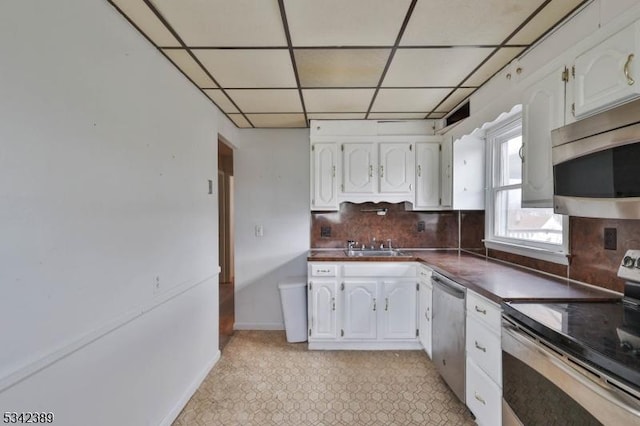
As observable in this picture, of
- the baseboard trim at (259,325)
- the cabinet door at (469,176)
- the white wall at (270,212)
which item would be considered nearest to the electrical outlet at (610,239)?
the cabinet door at (469,176)

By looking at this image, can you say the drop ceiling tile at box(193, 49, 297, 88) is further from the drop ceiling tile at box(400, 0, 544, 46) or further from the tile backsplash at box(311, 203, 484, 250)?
the tile backsplash at box(311, 203, 484, 250)

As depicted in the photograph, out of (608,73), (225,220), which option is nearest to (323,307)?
(608,73)

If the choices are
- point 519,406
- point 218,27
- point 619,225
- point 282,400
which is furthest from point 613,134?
point 282,400

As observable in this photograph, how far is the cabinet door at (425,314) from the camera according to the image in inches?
101

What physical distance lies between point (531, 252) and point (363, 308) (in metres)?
1.47

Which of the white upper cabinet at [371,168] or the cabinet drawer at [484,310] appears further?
the white upper cabinet at [371,168]

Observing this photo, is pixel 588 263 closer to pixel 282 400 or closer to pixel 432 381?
pixel 432 381

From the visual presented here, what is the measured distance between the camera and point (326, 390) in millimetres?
2213

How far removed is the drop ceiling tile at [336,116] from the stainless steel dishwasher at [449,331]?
5.68 ft

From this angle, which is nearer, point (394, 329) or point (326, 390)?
point (326, 390)

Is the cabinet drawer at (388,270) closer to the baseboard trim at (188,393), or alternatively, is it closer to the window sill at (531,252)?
the window sill at (531,252)

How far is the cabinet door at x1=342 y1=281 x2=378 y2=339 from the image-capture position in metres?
2.80

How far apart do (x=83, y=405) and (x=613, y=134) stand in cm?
247

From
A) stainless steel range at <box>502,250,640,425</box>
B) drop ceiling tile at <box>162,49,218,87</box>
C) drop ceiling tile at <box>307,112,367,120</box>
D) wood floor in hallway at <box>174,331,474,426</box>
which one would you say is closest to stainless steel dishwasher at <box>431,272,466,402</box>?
wood floor in hallway at <box>174,331,474,426</box>
